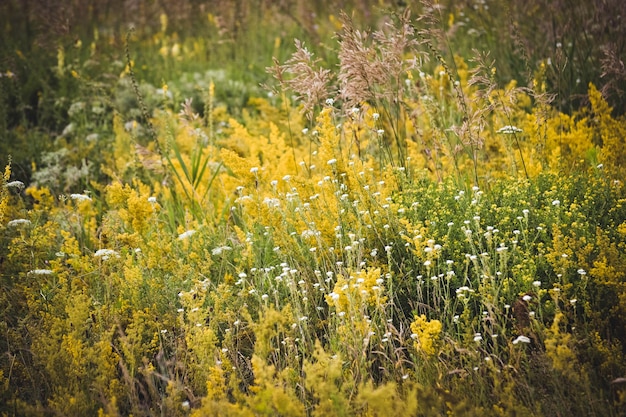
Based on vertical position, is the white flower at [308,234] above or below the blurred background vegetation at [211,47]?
below

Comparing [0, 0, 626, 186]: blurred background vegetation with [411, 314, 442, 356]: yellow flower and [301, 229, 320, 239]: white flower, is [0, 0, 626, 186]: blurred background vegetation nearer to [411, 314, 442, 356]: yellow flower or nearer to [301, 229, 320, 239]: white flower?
[301, 229, 320, 239]: white flower

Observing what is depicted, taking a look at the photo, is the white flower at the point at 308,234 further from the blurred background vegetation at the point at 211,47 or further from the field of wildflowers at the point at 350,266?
the blurred background vegetation at the point at 211,47

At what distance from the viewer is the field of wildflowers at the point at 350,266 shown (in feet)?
7.35

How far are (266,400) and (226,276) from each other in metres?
1.29

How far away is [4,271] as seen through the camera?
11.2 ft

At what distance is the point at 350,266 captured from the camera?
254 centimetres

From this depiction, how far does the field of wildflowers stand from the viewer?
2.24 metres

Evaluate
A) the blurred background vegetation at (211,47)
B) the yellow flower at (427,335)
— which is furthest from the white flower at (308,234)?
the blurred background vegetation at (211,47)

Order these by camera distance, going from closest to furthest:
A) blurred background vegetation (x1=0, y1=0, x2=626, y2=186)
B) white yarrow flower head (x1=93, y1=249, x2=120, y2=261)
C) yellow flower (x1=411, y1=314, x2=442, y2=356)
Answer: yellow flower (x1=411, y1=314, x2=442, y2=356), white yarrow flower head (x1=93, y1=249, x2=120, y2=261), blurred background vegetation (x1=0, y1=0, x2=626, y2=186)

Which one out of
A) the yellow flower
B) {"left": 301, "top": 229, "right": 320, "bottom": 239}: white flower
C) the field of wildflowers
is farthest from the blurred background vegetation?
the yellow flower

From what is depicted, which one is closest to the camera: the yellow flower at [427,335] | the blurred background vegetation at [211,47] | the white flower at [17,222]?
the yellow flower at [427,335]

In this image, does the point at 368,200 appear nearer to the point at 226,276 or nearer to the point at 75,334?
the point at 226,276

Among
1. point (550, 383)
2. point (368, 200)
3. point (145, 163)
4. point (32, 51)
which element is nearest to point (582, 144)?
point (368, 200)

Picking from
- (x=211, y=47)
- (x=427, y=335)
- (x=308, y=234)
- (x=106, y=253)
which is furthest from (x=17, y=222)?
(x=211, y=47)
